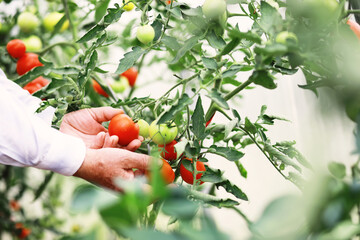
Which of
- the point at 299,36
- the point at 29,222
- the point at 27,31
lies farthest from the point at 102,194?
the point at 29,222

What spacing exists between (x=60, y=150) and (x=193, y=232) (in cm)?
61

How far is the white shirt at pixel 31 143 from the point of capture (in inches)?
29.7

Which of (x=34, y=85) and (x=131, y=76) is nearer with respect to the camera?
(x=34, y=85)

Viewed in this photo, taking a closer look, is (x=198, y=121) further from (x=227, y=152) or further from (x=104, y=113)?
(x=104, y=113)

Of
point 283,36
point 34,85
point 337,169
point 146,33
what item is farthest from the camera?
point 34,85

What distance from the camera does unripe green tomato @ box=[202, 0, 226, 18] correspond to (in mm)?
602

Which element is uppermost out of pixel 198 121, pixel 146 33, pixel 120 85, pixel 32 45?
pixel 146 33

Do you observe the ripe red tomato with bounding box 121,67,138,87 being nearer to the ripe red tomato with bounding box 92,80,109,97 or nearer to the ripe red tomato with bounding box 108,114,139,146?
the ripe red tomato with bounding box 92,80,109,97

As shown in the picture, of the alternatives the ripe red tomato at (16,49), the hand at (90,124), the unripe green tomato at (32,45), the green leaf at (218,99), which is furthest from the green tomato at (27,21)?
the green leaf at (218,99)

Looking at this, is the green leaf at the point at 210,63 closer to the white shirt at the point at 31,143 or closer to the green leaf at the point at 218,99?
the green leaf at the point at 218,99

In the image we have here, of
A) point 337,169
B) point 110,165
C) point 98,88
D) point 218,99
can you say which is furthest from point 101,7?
point 337,169

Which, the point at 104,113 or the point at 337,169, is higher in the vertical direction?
the point at 337,169

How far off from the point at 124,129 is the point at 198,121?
0.57ft

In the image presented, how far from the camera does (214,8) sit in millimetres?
603
